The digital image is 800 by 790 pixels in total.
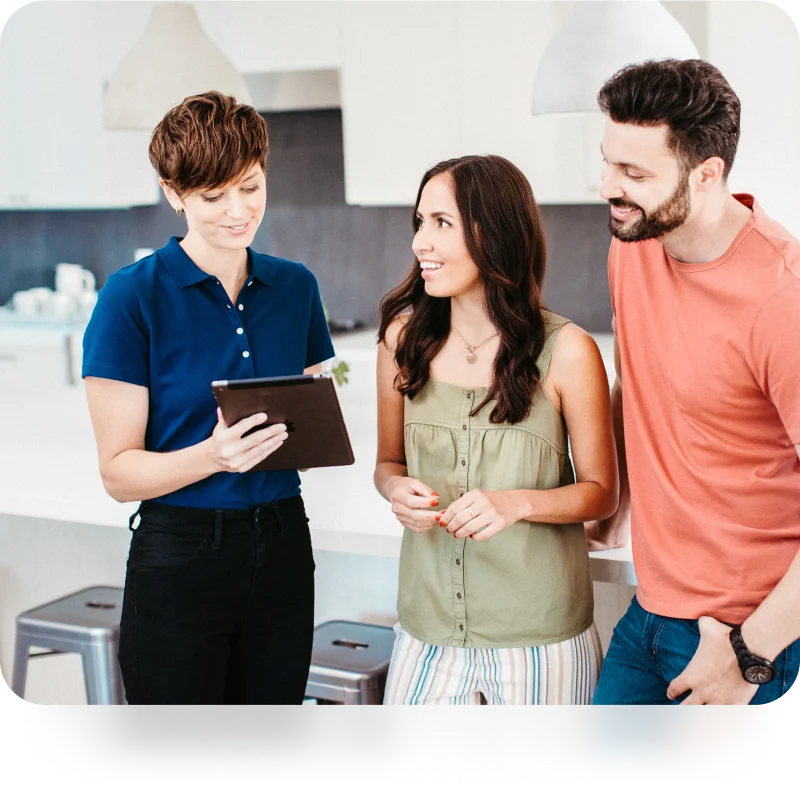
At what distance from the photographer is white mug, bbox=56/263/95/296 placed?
106 inches

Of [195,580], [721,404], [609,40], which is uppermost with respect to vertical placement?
[609,40]

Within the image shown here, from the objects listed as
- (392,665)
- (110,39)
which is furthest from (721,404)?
(110,39)

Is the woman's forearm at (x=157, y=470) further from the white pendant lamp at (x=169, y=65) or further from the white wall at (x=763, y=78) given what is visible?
the white wall at (x=763, y=78)

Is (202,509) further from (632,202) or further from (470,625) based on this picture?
(632,202)

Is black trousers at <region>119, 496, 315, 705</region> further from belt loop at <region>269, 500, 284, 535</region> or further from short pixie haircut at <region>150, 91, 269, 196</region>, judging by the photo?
short pixie haircut at <region>150, 91, 269, 196</region>

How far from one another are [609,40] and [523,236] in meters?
0.27

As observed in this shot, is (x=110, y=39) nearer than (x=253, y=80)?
Yes

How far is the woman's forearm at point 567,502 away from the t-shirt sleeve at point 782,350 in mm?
204

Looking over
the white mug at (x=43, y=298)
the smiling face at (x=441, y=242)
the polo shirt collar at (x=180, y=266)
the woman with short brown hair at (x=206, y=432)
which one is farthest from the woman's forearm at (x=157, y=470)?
the white mug at (x=43, y=298)

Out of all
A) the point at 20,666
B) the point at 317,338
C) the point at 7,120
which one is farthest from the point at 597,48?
the point at 20,666

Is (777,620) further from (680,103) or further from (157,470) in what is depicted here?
(157,470)

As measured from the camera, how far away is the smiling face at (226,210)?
83cm

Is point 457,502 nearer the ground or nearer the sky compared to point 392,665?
nearer the sky

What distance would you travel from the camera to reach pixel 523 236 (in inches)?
34.8
